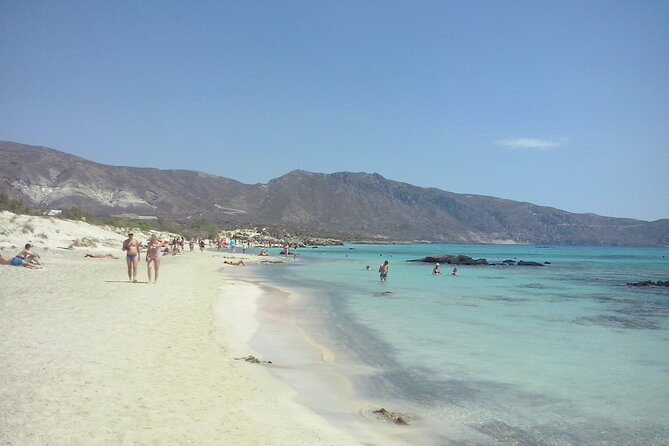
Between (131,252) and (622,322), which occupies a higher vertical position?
(131,252)

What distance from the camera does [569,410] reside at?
24.6 ft

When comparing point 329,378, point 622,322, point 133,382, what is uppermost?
point 133,382

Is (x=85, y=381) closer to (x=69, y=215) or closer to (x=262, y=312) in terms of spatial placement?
(x=262, y=312)

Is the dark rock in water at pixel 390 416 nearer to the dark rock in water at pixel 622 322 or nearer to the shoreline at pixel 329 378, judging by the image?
the shoreline at pixel 329 378

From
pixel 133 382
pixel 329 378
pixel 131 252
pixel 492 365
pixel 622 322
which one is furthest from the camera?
pixel 131 252

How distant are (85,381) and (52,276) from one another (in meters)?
12.9

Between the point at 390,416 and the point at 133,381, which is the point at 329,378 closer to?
the point at 390,416

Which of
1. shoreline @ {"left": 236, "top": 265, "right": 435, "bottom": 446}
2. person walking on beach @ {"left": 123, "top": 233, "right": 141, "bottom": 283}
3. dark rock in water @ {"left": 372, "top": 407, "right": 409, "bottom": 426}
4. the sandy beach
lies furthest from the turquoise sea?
person walking on beach @ {"left": 123, "top": 233, "right": 141, "bottom": 283}

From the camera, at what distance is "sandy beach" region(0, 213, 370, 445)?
503cm

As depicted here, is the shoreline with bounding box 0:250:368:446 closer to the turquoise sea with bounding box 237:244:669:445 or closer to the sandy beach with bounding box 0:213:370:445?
the sandy beach with bounding box 0:213:370:445

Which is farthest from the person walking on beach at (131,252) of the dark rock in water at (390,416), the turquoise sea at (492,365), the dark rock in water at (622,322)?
the dark rock in water at (622,322)

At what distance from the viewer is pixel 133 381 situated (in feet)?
21.2

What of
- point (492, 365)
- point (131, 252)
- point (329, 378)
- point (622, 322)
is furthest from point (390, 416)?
point (131, 252)

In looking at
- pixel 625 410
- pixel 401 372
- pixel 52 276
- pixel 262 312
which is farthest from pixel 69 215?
pixel 625 410
